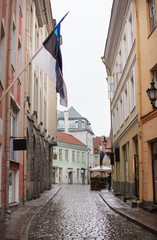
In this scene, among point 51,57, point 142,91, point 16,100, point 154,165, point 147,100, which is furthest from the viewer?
point 16,100

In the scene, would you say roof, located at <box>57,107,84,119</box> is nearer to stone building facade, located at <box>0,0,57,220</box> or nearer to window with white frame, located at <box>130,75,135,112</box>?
stone building facade, located at <box>0,0,57,220</box>

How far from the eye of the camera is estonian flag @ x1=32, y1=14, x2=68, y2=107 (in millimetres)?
10234

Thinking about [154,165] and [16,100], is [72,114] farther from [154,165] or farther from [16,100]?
[154,165]

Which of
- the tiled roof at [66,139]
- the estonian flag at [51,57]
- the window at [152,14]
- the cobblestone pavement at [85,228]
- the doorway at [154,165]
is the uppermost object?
the window at [152,14]

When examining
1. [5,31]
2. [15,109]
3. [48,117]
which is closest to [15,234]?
[5,31]

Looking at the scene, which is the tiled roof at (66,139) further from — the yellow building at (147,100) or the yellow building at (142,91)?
the yellow building at (147,100)

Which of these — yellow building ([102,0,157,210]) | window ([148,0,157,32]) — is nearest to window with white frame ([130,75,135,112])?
yellow building ([102,0,157,210])

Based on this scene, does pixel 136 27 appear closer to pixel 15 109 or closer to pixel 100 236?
pixel 15 109

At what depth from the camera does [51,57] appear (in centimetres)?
1059

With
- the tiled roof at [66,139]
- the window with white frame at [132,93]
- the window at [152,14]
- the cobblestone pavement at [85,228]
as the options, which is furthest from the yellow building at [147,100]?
the tiled roof at [66,139]

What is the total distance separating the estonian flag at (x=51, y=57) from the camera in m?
10.2

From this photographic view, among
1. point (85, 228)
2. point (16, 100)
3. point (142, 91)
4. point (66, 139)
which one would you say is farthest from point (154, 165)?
point (66, 139)

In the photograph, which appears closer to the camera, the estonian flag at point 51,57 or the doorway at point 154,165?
the estonian flag at point 51,57

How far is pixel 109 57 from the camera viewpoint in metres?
27.1
